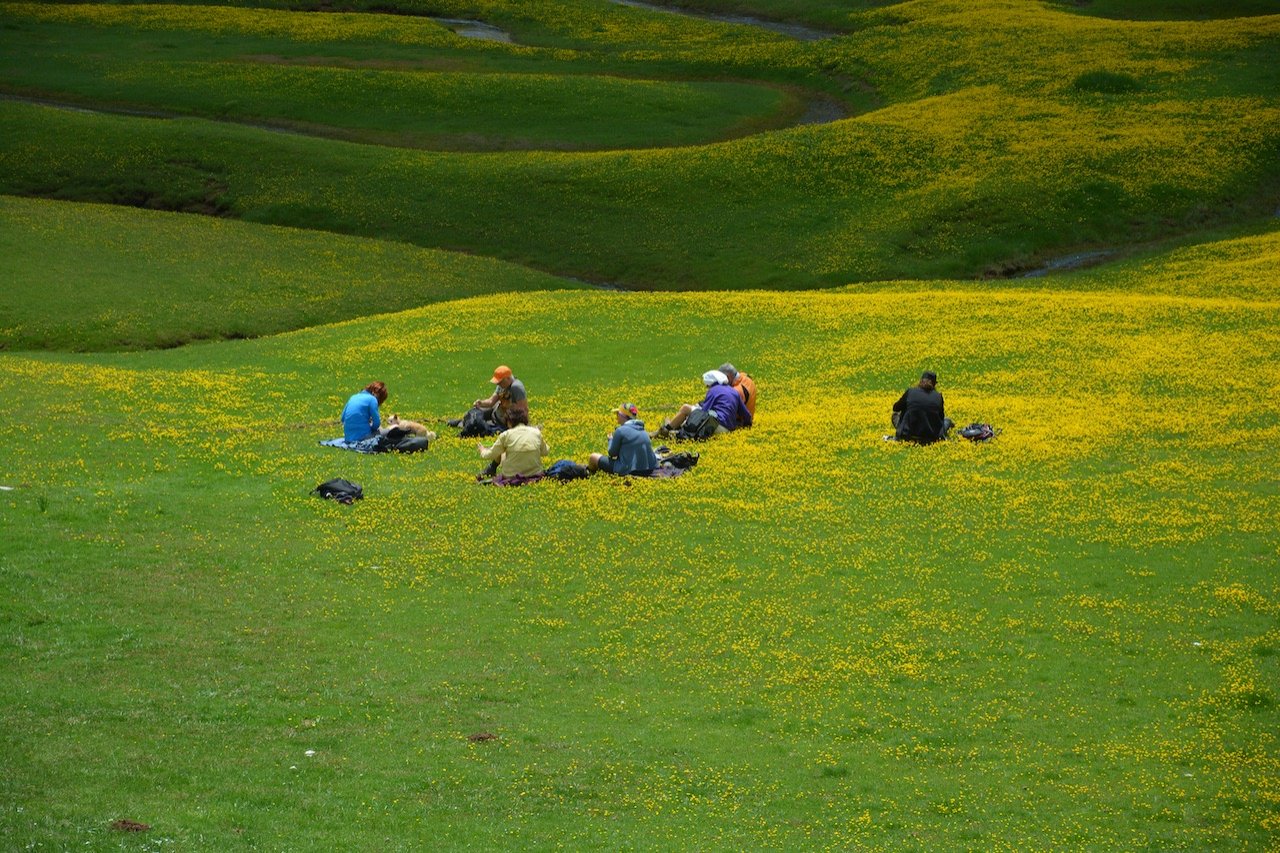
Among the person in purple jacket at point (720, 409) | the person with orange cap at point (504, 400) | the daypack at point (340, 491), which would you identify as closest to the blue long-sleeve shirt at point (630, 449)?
the person with orange cap at point (504, 400)

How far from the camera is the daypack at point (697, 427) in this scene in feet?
124

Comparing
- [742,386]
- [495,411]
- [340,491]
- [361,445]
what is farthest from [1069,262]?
[340,491]

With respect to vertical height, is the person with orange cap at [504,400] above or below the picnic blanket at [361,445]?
above

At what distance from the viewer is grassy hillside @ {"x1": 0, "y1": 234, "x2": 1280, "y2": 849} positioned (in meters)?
18.2

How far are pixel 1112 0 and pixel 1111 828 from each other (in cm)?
14430

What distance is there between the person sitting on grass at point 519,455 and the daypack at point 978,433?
11.6 metres

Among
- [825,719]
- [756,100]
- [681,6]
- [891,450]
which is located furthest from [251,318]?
[681,6]

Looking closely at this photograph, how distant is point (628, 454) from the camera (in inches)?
1315

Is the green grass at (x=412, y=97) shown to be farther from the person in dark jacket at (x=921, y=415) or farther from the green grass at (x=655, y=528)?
the person in dark jacket at (x=921, y=415)

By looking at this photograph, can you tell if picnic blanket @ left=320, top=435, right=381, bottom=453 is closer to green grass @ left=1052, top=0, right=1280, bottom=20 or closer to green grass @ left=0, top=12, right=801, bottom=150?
green grass @ left=0, top=12, right=801, bottom=150

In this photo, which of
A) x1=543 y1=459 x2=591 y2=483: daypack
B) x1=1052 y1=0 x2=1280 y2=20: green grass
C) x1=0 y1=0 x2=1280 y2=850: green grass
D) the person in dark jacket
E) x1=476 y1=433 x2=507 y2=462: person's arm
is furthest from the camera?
x1=1052 y1=0 x2=1280 y2=20: green grass

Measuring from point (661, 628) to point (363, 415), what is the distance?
1486 cm

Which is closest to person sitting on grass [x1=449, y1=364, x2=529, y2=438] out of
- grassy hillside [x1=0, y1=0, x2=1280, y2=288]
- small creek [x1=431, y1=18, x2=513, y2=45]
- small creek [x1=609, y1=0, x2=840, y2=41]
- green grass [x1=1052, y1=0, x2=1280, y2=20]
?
grassy hillside [x1=0, y1=0, x2=1280, y2=288]

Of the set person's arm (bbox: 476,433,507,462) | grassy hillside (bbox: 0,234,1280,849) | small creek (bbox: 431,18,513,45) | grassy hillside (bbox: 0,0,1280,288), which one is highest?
small creek (bbox: 431,18,513,45)
